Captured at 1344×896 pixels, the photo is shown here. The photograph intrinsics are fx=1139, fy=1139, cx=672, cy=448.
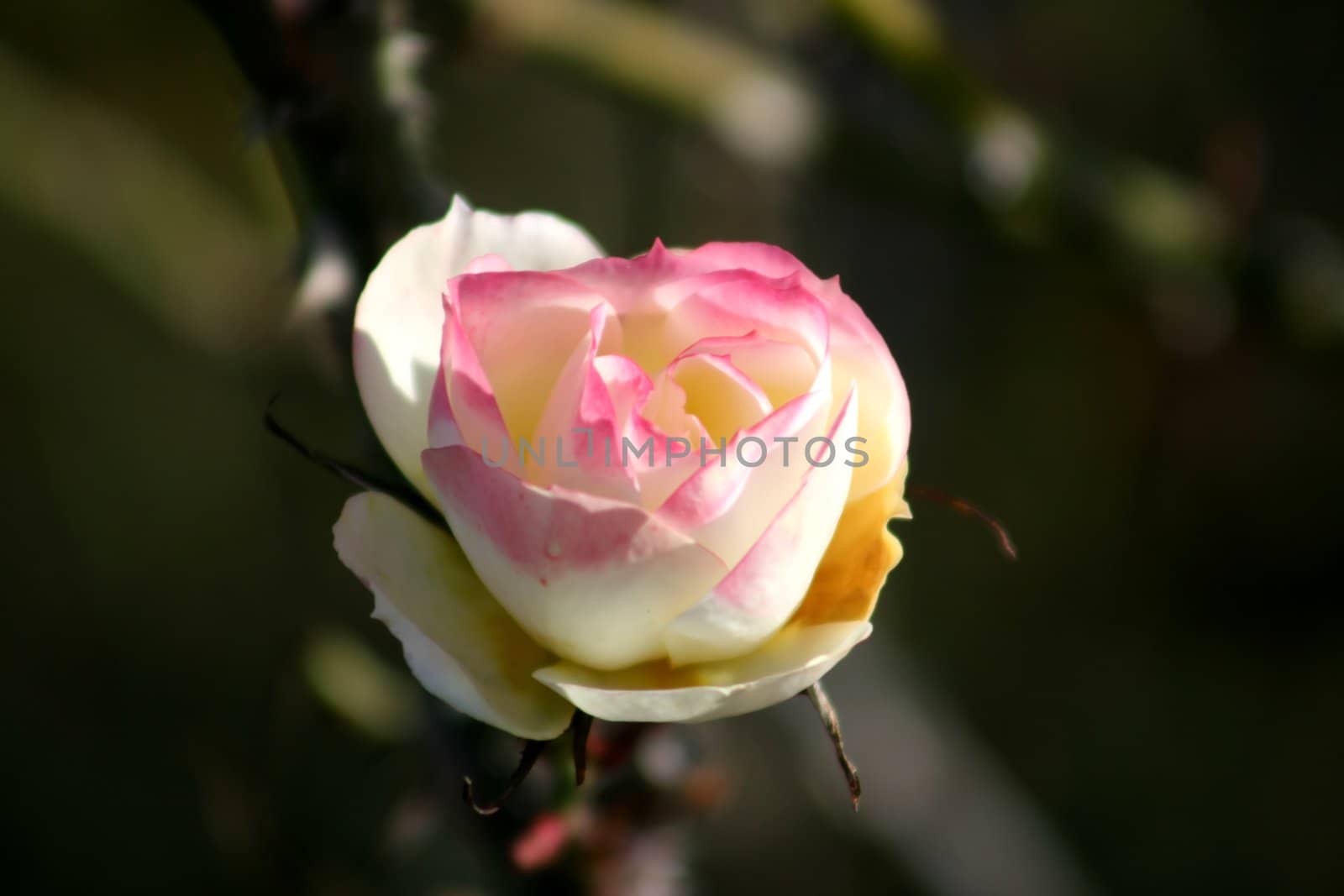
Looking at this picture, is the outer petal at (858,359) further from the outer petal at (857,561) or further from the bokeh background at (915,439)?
the bokeh background at (915,439)

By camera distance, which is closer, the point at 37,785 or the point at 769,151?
the point at 769,151

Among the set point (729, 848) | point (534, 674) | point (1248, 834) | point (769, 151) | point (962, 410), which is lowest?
point (729, 848)

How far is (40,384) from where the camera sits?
144 cm

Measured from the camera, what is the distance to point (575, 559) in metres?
0.25

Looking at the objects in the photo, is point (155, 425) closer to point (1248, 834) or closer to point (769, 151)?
point (769, 151)

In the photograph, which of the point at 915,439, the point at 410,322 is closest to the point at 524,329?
the point at 410,322

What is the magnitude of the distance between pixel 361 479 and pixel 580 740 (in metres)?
0.08

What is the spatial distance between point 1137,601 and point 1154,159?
1.99 ft

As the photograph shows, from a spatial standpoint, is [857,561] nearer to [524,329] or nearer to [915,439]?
[524,329]

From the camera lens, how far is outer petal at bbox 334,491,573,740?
258 mm

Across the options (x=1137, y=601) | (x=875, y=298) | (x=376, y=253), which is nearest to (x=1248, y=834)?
(x=1137, y=601)

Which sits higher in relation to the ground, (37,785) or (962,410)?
(962,410)

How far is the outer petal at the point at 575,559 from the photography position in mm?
243

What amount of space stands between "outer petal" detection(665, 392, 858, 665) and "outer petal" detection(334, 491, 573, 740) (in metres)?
0.04
